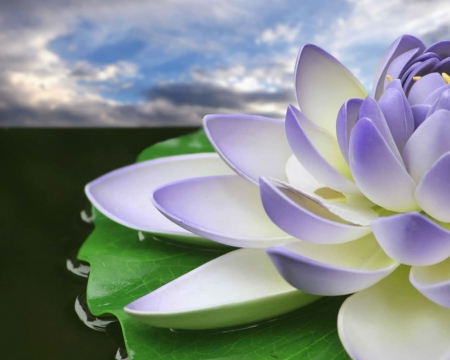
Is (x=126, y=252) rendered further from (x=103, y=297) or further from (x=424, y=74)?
(x=424, y=74)

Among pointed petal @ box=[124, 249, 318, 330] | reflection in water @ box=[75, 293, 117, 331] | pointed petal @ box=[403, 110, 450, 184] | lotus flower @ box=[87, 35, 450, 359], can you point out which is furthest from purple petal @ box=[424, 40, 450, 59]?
reflection in water @ box=[75, 293, 117, 331]

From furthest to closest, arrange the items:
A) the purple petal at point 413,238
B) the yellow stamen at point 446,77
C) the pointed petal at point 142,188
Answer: the pointed petal at point 142,188
the yellow stamen at point 446,77
the purple petal at point 413,238

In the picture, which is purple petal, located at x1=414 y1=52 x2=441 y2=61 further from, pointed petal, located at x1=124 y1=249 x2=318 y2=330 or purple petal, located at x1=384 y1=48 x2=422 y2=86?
pointed petal, located at x1=124 y1=249 x2=318 y2=330

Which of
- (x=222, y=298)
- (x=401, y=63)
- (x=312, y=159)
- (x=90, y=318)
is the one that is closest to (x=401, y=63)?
(x=401, y=63)

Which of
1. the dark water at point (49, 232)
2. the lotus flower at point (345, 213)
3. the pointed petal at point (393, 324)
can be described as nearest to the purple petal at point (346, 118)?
the lotus flower at point (345, 213)

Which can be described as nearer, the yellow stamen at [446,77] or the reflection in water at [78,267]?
the yellow stamen at [446,77]

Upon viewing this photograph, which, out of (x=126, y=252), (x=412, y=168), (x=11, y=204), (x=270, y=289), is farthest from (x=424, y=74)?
(x=11, y=204)

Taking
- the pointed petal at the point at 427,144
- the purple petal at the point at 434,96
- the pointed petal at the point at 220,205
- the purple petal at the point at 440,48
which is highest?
the purple petal at the point at 440,48

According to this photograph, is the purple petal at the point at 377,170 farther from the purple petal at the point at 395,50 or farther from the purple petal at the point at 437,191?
the purple petal at the point at 395,50
